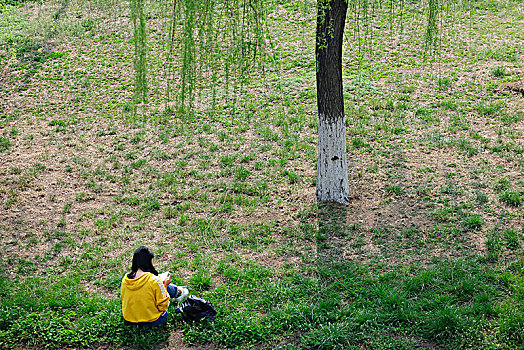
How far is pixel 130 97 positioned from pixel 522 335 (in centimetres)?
845

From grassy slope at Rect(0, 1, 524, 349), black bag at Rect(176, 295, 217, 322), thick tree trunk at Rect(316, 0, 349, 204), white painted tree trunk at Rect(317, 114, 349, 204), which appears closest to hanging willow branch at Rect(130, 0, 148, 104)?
grassy slope at Rect(0, 1, 524, 349)

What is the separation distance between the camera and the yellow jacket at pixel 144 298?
5.05 m

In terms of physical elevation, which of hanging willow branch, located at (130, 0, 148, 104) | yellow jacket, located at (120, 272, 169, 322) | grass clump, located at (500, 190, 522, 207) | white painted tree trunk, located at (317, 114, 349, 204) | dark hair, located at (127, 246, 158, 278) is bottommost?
yellow jacket, located at (120, 272, 169, 322)

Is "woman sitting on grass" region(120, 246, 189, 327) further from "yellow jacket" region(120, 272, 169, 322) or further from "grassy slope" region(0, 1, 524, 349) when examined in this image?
"grassy slope" region(0, 1, 524, 349)

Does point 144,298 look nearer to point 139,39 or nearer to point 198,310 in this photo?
point 198,310

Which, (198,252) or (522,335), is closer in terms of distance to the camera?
(522,335)

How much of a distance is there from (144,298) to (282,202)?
9.54 ft

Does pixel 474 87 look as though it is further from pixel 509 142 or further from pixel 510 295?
pixel 510 295

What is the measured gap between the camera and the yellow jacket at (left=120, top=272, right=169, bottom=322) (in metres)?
5.05

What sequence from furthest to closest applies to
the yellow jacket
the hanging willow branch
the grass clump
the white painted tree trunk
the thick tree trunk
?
the white painted tree trunk, the grass clump, the thick tree trunk, the yellow jacket, the hanging willow branch

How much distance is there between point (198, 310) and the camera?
5.29 m

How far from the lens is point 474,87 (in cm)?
1005

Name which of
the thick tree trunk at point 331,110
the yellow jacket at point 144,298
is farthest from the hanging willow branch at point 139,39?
the thick tree trunk at point 331,110

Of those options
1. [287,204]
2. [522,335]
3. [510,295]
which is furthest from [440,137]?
[522,335]
